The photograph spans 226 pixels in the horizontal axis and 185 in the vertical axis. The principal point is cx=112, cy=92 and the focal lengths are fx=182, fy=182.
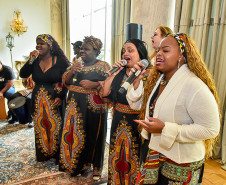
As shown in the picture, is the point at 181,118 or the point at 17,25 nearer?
the point at 181,118

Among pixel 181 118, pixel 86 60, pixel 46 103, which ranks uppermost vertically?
pixel 86 60

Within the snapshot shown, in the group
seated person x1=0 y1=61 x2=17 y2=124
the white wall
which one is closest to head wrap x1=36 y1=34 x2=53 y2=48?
seated person x1=0 y1=61 x2=17 y2=124

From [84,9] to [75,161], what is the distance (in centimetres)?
812

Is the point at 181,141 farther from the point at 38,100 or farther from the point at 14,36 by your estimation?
the point at 14,36

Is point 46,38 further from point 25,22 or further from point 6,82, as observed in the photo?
point 25,22

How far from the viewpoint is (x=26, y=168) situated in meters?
2.71

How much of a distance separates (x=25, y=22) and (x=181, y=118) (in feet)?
36.7

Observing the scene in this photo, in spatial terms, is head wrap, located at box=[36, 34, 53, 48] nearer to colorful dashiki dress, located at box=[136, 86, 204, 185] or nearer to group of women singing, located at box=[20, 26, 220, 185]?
group of women singing, located at box=[20, 26, 220, 185]

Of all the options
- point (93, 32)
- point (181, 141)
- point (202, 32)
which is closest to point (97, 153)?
point (181, 141)

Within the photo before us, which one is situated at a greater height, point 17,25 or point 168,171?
point 17,25

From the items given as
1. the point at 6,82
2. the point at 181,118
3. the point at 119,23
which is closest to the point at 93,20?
the point at 119,23

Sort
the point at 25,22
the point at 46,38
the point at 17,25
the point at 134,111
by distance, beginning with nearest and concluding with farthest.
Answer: the point at 134,111 → the point at 46,38 → the point at 17,25 → the point at 25,22

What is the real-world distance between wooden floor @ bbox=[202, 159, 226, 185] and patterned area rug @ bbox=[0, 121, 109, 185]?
4.76ft

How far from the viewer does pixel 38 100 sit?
263 centimetres
